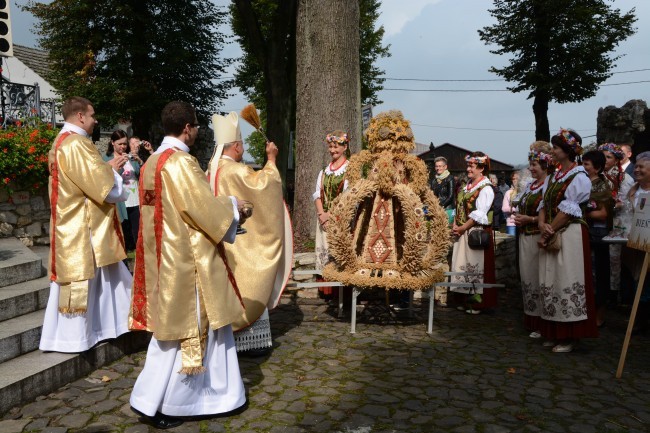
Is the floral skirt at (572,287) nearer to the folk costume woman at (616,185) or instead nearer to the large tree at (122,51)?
the folk costume woman at (616,185)

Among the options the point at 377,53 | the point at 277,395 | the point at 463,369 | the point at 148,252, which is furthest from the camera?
the point at 377,53

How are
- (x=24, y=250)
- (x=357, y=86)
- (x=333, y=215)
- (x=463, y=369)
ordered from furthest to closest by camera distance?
(x=357, y=86), (x=24, y=250), (x=333, y=215), (x=463, y=369)

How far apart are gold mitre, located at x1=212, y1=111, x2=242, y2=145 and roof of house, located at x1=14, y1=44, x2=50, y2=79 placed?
25929 mm

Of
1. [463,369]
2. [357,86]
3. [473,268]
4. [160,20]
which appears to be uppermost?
[160,20]

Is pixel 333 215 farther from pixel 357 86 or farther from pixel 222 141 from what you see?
pixel 357 86

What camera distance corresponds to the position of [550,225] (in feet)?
18.1

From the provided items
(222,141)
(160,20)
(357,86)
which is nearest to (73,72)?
(160,20)

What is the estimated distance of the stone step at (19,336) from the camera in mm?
4449

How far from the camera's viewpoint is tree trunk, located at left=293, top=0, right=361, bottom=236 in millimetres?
8492

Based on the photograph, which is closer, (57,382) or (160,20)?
(57,382)

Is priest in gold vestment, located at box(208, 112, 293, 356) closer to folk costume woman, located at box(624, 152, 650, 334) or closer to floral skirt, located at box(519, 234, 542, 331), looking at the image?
floral skirt, located at box(519, 234, 542, 331)

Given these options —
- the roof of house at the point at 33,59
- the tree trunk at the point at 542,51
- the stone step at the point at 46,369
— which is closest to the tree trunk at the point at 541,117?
the tree trunk at the point at 542,51

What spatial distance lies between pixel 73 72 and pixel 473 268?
1939cm

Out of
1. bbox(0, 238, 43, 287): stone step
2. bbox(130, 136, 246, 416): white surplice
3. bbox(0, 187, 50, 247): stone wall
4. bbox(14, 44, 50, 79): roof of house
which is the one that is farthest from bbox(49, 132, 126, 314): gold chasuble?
bbox(14, 44, 50, 79): roof of house
